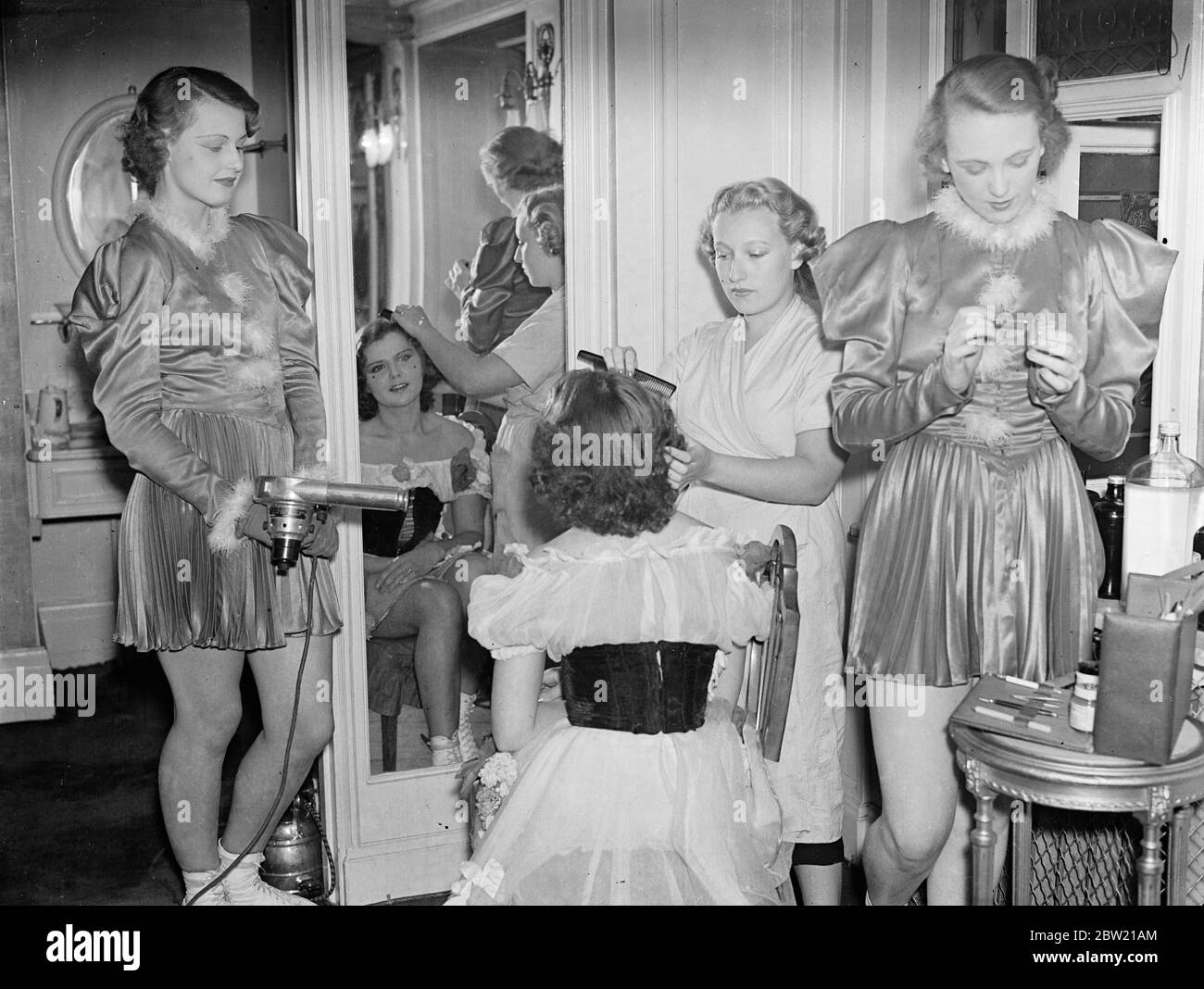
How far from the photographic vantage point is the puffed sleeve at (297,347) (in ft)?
8.89

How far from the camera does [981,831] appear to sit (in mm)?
2189

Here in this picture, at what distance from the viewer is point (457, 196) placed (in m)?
2.94

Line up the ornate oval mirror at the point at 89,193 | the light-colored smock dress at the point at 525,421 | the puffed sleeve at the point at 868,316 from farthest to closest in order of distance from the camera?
the ornate oval mirror at the point at 89,193 < the light-colored smock dress at the point at 525,421 < the puffed sleeve at the point at 868,316

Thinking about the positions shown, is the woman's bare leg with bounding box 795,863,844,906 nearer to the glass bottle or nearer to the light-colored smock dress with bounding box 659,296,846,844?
the light-colored smock dress with bounding box 659,296,846,844

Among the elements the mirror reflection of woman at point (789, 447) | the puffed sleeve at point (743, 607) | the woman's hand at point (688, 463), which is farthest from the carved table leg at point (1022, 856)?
the woman's hand at point (688, 463)

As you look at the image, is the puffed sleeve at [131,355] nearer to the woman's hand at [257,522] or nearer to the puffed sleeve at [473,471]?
the woman's hand at [257,522]

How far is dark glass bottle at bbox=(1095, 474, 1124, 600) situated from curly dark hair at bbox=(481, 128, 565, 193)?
130 cm

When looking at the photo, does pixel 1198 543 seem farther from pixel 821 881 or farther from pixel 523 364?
pixel 523 364

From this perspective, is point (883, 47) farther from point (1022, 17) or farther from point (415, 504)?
point (415, 504)

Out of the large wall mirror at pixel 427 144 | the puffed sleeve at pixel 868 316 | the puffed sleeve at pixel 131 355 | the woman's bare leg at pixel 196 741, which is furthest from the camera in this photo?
the large wall mirror at pixel 427 144

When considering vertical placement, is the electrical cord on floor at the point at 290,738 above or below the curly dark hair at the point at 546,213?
below

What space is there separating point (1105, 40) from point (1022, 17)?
174 mm

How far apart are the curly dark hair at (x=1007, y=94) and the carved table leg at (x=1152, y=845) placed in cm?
109

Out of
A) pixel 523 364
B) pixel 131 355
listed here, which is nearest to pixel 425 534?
pixel 523 364
